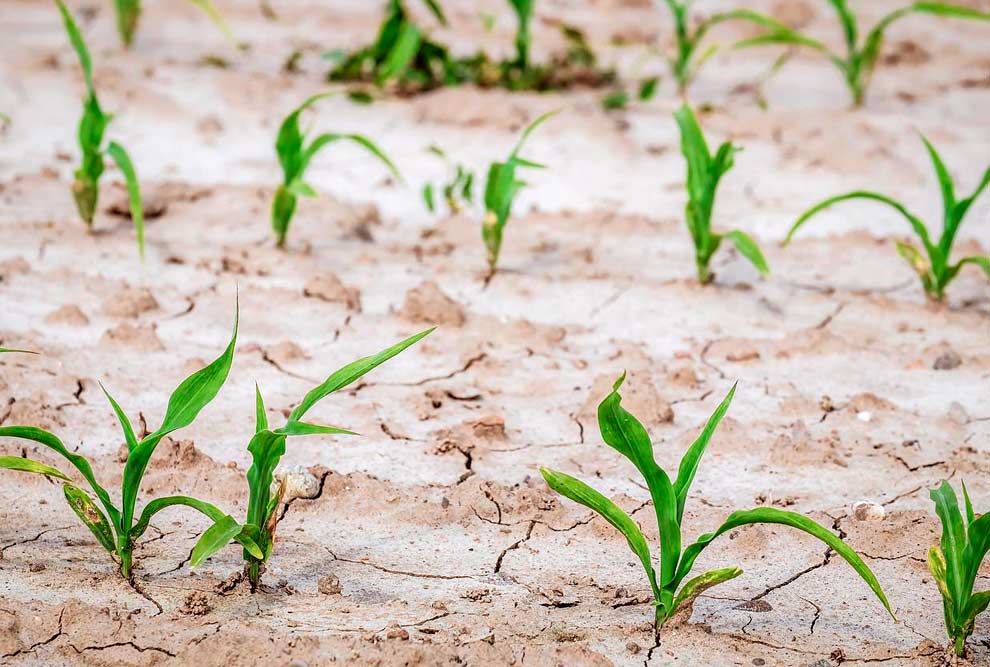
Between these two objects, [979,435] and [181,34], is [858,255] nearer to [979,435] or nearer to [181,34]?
[979,435]

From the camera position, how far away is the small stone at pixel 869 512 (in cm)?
223

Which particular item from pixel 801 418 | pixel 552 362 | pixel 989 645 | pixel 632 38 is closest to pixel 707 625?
pixel 989 645

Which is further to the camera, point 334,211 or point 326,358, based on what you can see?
point 334,211

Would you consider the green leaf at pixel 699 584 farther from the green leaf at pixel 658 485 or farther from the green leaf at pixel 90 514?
the green leaf at pixel 90 514

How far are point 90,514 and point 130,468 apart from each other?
0.13m

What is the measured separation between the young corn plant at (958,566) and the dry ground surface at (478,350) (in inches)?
2.7

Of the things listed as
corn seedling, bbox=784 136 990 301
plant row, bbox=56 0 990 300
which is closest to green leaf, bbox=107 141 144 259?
plant row, bbox=56 0 990 300

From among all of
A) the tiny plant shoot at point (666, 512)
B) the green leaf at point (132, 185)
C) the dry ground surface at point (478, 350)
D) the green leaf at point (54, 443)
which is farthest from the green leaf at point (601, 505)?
the green leaf at point (132, 185)

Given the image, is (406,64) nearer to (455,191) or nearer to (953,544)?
(455,191)

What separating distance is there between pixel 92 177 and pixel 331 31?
73.4 inches

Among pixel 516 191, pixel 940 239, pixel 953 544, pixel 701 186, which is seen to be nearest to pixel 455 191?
pixel 516 191

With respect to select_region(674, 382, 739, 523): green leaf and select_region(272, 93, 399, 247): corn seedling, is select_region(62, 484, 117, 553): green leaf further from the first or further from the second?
select_region(272, 93, 399, 247): corn seedling

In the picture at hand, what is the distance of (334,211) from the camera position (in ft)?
11.9

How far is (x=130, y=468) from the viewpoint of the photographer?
1870 millimetres
